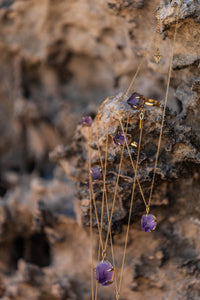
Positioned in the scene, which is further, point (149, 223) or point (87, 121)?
point (87, 121)

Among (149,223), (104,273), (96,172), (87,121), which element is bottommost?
(104,273)

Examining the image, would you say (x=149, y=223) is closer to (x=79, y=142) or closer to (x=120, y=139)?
(x=120, y=139)

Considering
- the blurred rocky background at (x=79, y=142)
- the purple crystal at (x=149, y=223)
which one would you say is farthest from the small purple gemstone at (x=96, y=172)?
the purple crystal at (x=149, y=223)

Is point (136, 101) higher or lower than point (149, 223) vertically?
higher

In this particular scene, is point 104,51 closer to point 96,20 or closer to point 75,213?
→ point 96,20

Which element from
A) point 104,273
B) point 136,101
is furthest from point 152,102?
point 104,273

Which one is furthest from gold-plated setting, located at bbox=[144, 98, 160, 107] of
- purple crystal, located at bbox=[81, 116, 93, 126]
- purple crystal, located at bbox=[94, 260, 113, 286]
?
purple crystal, located at bbox=[94, 260, 113, 286]

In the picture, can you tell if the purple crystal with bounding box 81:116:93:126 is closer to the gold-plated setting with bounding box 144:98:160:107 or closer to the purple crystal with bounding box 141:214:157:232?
the gold-plated setting with bounding box 144:98:160:107
